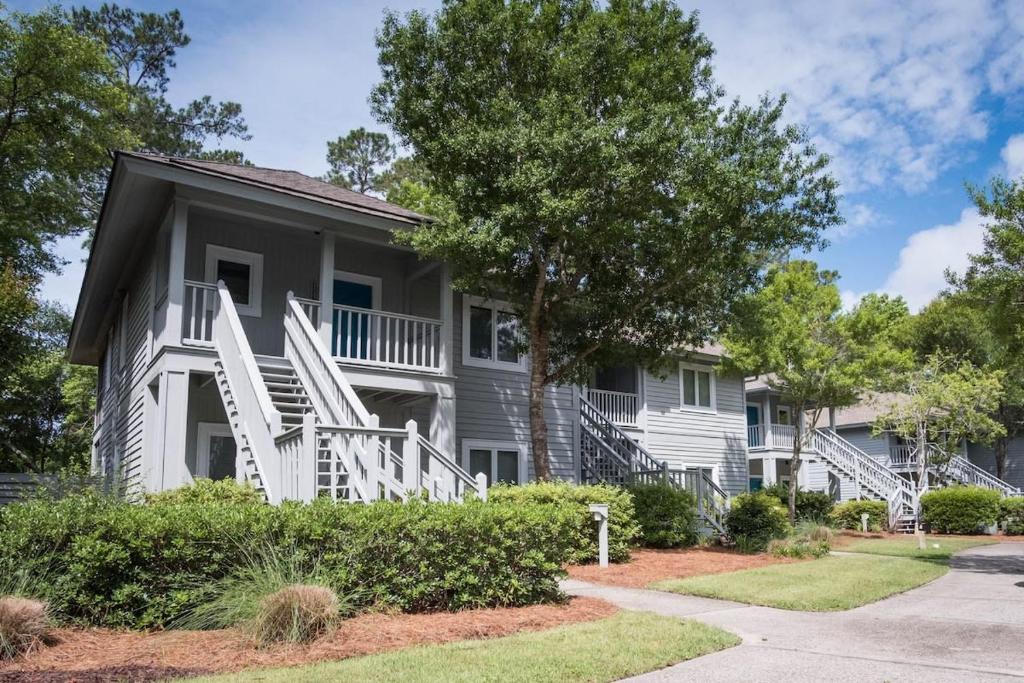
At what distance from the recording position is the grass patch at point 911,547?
16.5 m

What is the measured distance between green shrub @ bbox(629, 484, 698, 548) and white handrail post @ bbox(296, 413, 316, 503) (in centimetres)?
857

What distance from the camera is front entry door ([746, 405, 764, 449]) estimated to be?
100 feet

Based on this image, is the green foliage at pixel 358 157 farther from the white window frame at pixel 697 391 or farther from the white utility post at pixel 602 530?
the white utility post at pixel 602 530

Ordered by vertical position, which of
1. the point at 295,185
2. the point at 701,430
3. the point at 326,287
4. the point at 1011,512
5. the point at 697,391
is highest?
the point at 295,185

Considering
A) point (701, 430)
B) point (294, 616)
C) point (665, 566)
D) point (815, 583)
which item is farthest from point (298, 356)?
point (701, 430)

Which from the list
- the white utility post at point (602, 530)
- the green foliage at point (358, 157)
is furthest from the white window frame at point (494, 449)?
the green foliage at point (358, 157)

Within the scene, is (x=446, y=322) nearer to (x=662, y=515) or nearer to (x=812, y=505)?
(x=662, y=515)

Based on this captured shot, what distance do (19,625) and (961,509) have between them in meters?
25.6

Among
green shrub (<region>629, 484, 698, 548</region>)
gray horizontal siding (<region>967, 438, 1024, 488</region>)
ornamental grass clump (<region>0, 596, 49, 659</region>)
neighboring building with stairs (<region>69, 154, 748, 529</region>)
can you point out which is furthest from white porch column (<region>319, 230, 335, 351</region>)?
gray horizontal siding (<region>967, 438, 1024, 488</region>)

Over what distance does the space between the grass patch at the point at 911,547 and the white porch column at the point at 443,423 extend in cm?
897

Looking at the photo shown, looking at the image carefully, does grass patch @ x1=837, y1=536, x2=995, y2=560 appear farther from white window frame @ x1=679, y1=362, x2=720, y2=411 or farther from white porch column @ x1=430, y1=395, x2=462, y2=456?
white porch column @ x1=430, y1=395, x2=462, y2=456

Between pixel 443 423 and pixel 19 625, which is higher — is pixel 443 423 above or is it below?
above

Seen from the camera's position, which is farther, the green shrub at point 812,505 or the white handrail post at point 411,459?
the green shrub at point 812,505

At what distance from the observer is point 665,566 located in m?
13.0
